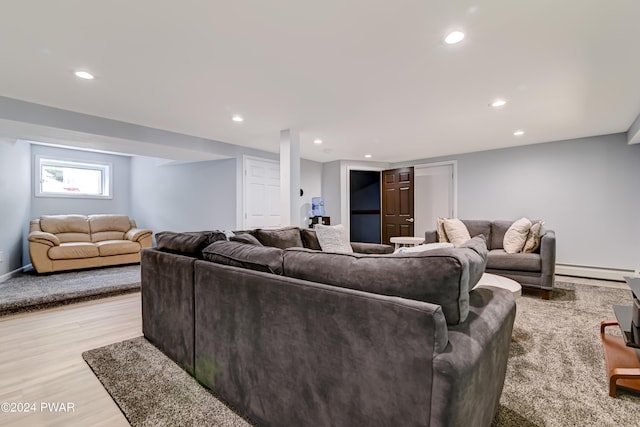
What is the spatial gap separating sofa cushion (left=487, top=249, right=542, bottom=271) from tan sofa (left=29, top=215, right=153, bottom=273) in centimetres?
582

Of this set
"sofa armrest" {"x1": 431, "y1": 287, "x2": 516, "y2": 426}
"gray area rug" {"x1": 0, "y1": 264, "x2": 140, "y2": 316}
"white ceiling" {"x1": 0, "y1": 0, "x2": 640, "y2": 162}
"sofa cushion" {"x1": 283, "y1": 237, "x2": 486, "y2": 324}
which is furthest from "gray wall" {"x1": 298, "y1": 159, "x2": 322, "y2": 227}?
"sofa armrest" {"x1": 431, "y1": 287, "x2": 516, "y2": 426}

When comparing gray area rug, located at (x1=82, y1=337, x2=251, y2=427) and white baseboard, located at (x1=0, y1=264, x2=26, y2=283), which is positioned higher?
white baseboard, located at (x1=0, y1=264, x2=26, y2=283)

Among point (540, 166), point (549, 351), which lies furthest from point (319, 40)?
point (540, 166)

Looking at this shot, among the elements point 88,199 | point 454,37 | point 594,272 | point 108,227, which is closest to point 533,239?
point 594,272

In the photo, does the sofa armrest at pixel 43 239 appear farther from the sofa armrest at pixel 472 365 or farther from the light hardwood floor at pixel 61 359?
the sofa armrest at pixel 472 365

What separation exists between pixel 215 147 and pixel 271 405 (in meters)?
4.41

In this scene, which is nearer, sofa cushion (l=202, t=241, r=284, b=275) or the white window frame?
sofa cushion (l=202, t=241, r=284, b=275)

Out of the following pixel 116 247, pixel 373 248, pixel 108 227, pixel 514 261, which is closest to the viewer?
pixel 373 248

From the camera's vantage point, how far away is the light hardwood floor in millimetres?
1514

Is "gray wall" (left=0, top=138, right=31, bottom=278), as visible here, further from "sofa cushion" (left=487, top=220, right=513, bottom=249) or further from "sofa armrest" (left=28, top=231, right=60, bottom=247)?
"sofa cushion" (left=487, top=220, right=513, bottom=249)

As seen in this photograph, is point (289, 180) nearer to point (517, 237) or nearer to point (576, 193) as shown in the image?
point (517, 237)

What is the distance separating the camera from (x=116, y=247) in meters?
5.12

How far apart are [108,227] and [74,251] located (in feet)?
3.59

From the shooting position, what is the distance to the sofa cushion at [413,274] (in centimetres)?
95
